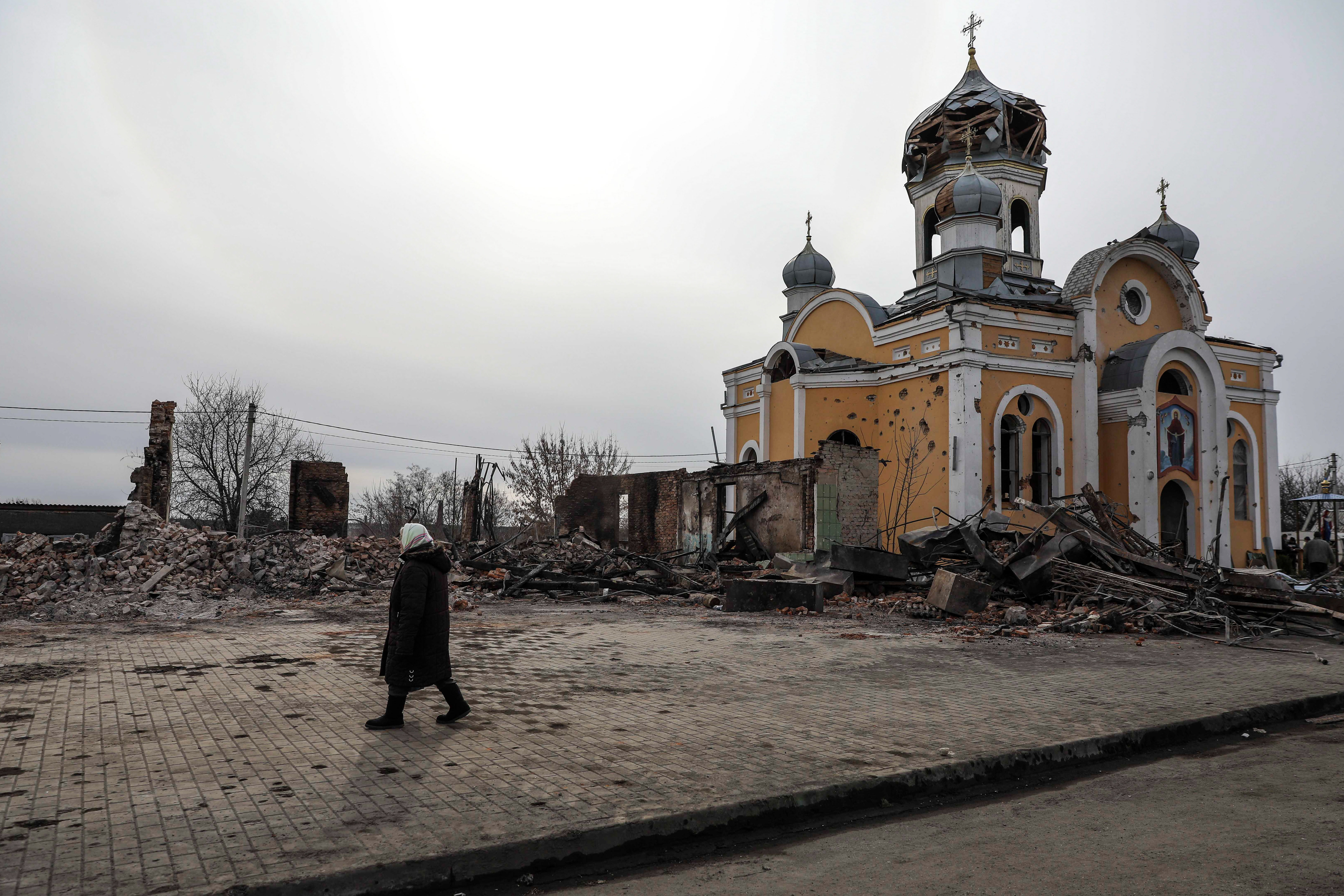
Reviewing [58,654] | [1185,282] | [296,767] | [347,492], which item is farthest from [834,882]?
[1185,282]

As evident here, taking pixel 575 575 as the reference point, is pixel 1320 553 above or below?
above

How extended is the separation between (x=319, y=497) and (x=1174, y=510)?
26070mm

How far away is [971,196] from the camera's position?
28172 millimetres

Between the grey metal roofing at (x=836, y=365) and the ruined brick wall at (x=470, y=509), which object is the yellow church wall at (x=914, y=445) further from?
the ruined brick wall at (x=470, y=509)

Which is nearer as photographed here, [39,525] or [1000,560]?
[1000,560]

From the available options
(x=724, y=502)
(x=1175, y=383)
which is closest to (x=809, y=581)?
(x=724, y=502)

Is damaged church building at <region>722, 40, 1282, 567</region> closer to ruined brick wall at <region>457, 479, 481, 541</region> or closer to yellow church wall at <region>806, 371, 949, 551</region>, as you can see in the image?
yellow church wall at <region>806, 371, 949, 551</region>

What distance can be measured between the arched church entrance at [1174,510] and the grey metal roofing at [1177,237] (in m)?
12.3

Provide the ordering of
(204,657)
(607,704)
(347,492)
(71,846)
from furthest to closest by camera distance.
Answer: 1. (347,492)
2. (204,657)
3. (607,704)
4. (71,846)

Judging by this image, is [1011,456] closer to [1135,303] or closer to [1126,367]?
[1126,367]

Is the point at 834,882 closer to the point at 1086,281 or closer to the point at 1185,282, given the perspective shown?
the point at 1086,281

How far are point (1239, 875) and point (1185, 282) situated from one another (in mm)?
29977

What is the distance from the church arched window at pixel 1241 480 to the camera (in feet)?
96.7

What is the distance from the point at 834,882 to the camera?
357 cm
